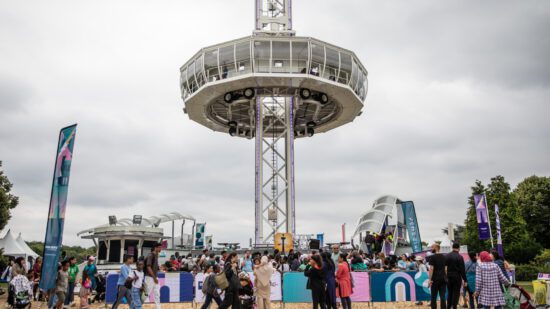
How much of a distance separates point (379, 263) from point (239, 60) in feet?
78.0

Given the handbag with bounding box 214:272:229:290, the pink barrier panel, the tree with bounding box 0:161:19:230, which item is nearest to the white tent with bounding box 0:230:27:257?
the tree with bounding box 0:161:19:230

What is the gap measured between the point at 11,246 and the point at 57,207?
3222cm

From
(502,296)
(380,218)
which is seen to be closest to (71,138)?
(502,296)

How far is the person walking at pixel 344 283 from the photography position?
47.3 feet

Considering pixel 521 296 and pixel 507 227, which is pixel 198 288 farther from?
pixel 507 227

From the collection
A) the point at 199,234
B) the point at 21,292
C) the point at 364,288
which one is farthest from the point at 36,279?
the point at 199,234

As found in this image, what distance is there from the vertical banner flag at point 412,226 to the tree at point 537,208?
31942mm

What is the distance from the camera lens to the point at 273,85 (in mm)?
42531

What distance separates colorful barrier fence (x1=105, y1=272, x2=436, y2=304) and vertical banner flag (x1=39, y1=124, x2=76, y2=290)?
13.9 ft

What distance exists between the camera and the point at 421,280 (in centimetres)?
1839

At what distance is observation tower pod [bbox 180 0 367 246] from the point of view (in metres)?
40.8

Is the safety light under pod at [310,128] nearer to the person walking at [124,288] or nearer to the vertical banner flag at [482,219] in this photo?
the vertical banner flag at [482,219]

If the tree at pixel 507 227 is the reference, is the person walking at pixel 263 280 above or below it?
below

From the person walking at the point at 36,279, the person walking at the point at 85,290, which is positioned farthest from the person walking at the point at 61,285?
the person walking at the point at 36,279
